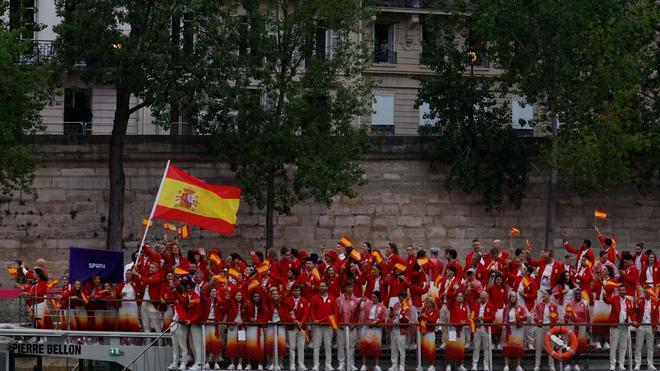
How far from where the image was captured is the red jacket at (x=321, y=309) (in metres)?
26.7

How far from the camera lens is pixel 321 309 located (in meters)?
26.8

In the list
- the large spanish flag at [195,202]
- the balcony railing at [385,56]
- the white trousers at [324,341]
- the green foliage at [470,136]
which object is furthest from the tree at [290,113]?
the white trousers at [324,341]

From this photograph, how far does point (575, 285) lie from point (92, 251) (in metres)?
8.68

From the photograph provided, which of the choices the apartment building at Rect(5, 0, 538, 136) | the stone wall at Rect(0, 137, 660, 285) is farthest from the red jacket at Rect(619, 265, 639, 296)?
the apartment building at Rect(5, 0, 538, 136)

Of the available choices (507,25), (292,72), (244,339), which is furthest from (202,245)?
(244,339)

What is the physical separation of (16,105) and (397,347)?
16.9 m

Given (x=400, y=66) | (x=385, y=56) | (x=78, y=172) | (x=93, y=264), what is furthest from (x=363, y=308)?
(x=385, y=56)

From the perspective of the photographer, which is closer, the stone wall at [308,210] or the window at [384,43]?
the stone wall at [308,210]

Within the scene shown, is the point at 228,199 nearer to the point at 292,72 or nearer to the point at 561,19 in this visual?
the point at 292,72

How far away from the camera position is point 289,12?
44.4 metres

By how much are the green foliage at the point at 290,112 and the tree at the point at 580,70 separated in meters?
4.40

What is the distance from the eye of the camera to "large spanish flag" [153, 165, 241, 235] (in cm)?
2953

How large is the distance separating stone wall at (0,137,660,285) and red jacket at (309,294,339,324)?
1675 centimetres

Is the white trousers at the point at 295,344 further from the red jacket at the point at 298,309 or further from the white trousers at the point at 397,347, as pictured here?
the white trousers at the point at 397,347
